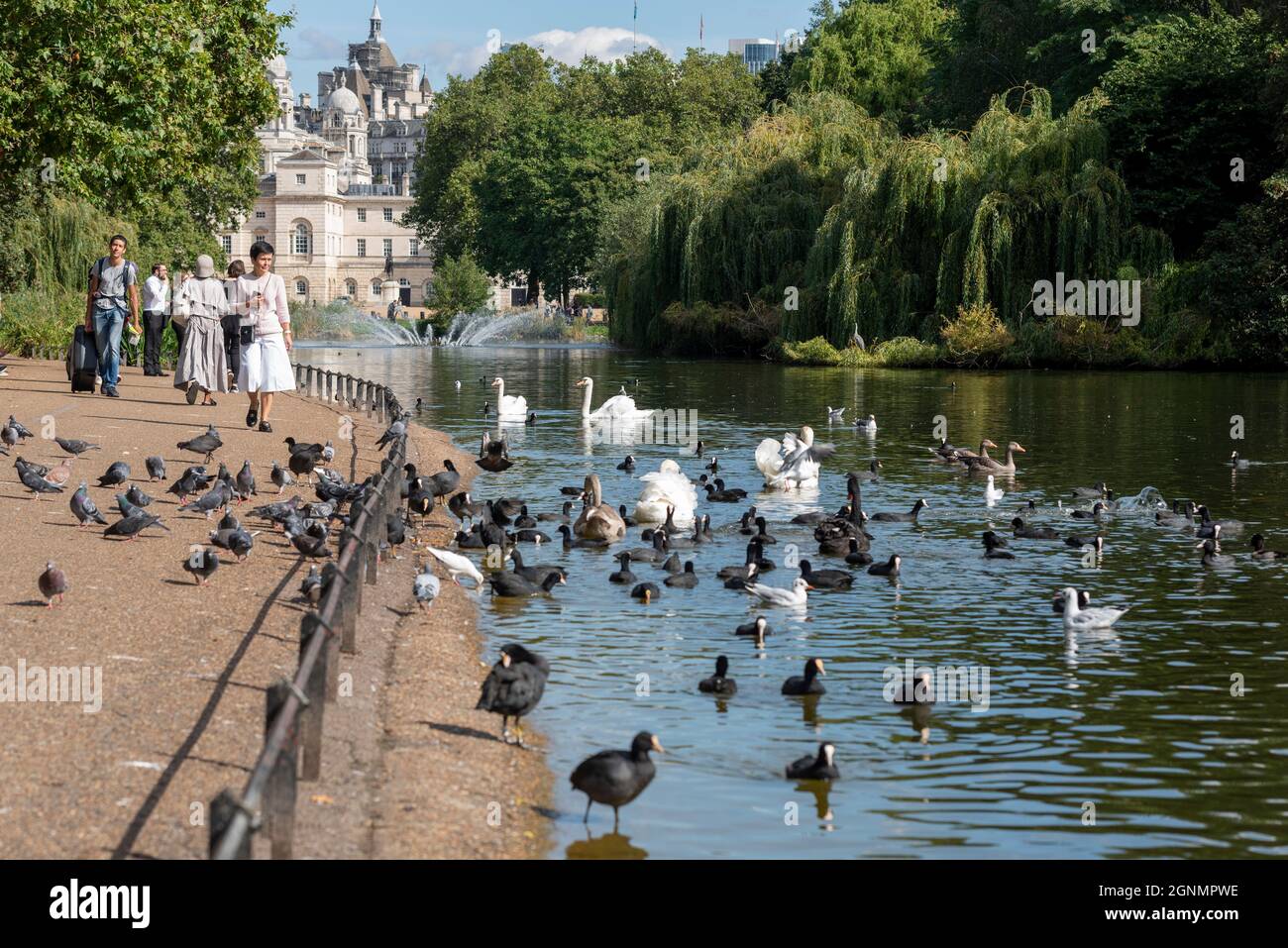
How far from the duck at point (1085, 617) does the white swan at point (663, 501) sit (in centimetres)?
623

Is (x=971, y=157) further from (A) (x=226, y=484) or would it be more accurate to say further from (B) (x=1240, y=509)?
(A) (x=226, y=484)

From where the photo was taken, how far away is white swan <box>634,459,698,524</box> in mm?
18578

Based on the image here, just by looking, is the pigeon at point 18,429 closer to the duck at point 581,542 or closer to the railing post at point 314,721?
the duck at point 581,542

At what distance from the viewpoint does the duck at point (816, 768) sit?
8.87 meters

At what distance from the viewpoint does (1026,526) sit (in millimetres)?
Answer: 17609

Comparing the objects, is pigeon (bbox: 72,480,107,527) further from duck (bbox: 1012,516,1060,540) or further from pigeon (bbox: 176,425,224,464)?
duck (bbox: 1012,516,1060,540)

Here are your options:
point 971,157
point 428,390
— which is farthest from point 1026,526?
point 971,157

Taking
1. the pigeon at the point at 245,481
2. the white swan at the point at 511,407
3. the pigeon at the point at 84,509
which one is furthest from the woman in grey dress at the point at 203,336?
the pigeon at the point at 84,509

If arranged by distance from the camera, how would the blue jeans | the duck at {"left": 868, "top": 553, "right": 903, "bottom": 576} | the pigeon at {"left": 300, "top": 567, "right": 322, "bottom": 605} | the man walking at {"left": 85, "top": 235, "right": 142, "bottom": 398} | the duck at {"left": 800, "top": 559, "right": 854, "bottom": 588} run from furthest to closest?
the blue jeans, the man walking at {"left": 85, "top": 235, "right": 142, "bottom": 398}, the duck at {"left": 868, "top": 553, "right": 903, "bottom": 576}, the duck at {"left": 800, "top": 559, "right": 854, "bottom": 588}, the pigeon at {"left": 300, "top": 567, "right": 322, "bottom": 605}

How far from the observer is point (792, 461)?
2227 cm

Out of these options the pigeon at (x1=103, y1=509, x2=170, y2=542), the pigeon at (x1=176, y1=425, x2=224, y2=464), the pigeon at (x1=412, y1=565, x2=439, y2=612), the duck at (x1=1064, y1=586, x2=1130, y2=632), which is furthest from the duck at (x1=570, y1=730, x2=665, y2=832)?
the pigeon at (x1=176, y1=425, x2=224, y2=464)

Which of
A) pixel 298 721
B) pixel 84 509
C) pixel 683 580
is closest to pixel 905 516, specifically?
pixel 683 580

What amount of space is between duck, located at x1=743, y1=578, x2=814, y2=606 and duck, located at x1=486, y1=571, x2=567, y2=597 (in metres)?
1.84
